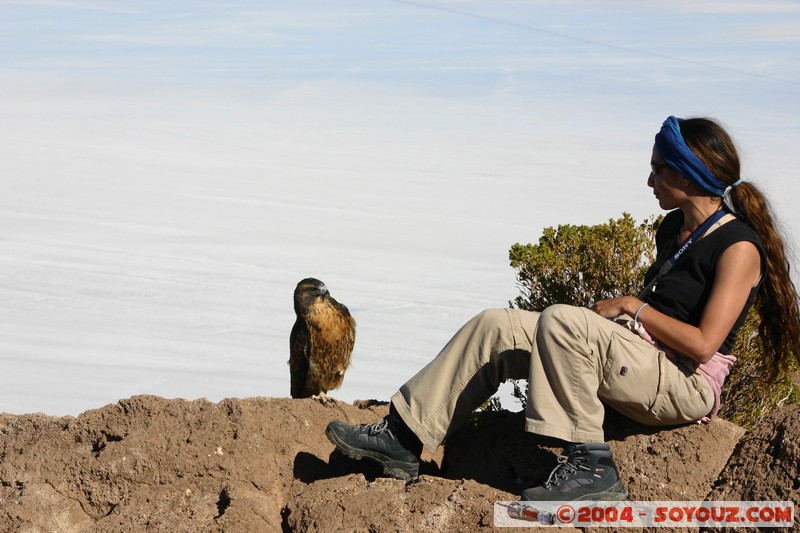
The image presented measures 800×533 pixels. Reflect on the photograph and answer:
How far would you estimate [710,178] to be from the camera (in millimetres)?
4602

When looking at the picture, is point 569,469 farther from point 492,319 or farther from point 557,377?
point 492,319

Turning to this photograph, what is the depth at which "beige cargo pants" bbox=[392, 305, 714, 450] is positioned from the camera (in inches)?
173

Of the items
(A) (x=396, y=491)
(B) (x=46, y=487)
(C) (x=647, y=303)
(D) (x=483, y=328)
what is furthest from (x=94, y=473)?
Result: (C) (x=647, y=303)

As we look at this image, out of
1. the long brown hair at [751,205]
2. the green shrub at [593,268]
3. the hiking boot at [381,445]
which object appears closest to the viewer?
the long brown hair at [751,205]

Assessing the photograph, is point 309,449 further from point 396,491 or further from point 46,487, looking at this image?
point 46,487

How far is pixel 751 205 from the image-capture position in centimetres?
465

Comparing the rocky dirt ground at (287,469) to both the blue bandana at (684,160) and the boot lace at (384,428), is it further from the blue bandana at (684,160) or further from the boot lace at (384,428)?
the blue bandana at (684,160)

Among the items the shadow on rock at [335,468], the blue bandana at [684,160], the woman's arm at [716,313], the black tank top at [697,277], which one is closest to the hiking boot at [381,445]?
the shadow on rock at [335,468]

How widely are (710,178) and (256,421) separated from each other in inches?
104

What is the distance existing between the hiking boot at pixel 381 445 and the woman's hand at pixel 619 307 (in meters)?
1.10

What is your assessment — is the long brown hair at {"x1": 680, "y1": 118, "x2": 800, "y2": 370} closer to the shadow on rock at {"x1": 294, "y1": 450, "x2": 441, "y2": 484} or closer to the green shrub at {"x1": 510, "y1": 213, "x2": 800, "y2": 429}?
the green shrub at {"x1": 510, "y1": 213, "x2": 800, "y2": 429}

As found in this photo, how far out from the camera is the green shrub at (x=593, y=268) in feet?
19.6

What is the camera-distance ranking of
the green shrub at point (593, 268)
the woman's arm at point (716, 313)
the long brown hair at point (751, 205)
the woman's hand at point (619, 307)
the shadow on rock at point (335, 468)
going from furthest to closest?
the green shrub at point (593, 268) → the shadow on rock at point (335, 468) → the long brown hair at point (751, 205) → the woman's hand at point (619, 307) → the woman's arm at point (716, 313)

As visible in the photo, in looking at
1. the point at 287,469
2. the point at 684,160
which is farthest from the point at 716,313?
the point at 287,469
